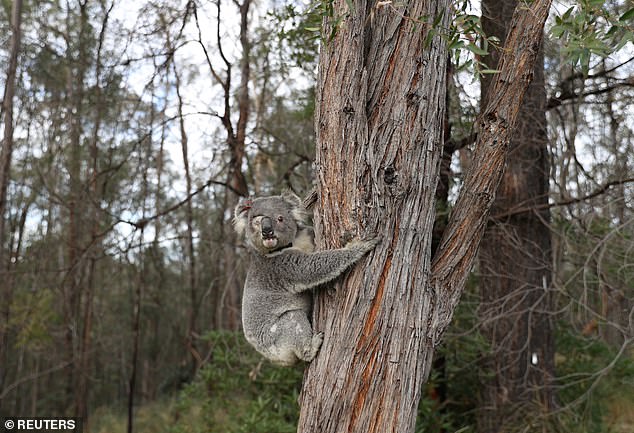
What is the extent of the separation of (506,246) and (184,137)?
30.2ft

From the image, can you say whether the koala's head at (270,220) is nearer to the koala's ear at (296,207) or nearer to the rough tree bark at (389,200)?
the koala's ear at (296,207)

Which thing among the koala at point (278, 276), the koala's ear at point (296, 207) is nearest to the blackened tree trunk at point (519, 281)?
the koala's ear at point (296, 207)

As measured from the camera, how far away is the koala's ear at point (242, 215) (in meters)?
3.85

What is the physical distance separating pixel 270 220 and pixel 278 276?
1.17 feet

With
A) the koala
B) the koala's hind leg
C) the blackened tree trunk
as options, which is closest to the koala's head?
the koala

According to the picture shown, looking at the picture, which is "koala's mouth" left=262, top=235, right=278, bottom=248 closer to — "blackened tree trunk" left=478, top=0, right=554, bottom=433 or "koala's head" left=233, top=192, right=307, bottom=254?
"koala's head" left=233, top=192, right=307, bottom=254

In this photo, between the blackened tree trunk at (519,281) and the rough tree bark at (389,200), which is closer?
the rough tree bark at (389,200)

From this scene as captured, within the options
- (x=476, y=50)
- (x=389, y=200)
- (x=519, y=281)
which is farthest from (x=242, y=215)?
(x=519, y=281)

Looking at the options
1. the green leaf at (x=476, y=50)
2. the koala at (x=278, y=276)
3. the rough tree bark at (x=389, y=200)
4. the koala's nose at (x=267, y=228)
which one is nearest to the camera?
the green leaf at (x=476, y=50)

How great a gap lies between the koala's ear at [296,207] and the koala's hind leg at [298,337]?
679 millimetres

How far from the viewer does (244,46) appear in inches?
285

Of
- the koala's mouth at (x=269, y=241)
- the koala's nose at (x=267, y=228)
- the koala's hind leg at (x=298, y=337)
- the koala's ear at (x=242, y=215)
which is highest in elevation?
the koala's ear at (x=242, y=215)

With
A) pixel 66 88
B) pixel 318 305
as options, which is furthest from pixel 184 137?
pixel 318 305

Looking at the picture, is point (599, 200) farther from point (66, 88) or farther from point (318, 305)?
point (66, 88)
